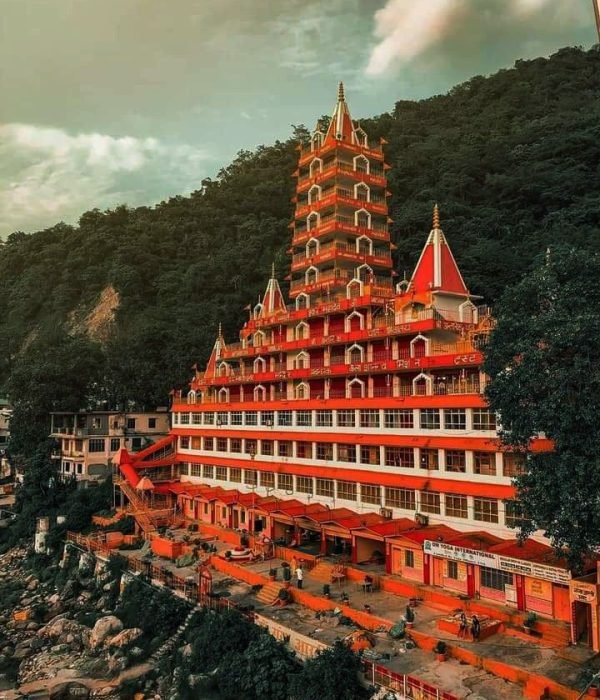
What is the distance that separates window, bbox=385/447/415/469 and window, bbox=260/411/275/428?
10.6 metres

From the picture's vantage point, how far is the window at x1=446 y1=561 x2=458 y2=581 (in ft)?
83.5

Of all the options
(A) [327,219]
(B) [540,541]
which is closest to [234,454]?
(A) [327,219]

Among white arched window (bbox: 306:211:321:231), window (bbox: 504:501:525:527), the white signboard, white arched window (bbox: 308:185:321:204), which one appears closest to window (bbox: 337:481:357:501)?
the white signboard

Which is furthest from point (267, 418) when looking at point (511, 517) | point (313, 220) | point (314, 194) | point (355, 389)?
point (511, 517)

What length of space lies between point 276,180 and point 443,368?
67.1 m

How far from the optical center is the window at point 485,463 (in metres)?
26.7

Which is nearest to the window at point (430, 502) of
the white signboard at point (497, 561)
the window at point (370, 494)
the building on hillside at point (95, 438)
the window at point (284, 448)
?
the window at point (370, 494)

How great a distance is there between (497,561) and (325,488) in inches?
529

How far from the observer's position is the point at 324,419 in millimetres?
35875

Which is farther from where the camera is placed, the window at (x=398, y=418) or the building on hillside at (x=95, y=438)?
the building on hillside at (x=95, y=438)

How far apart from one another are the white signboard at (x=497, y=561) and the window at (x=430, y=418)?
19.7 feet

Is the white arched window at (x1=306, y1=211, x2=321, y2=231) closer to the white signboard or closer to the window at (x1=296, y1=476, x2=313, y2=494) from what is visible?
the window at (x1=296, y1=476, x2=313, y2=494)

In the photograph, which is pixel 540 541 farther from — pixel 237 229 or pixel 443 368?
pixel 237 229

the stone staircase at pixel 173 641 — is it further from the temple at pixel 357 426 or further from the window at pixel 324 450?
the window at pixel 324 450
